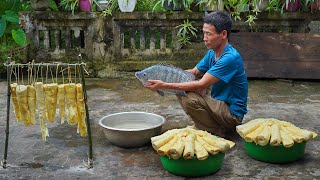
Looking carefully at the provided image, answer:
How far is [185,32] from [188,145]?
384 centimetres

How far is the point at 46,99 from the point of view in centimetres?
326

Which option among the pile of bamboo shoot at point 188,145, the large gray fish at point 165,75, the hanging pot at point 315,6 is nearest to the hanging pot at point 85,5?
the large gray fish at point 165,75

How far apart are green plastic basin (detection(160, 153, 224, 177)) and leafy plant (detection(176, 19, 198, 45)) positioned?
3786mm

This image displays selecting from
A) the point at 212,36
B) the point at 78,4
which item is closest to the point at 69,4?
the point at 78,4

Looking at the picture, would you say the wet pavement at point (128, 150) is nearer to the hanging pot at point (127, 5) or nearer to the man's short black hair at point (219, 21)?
the man's short black hair at point (219, 21)

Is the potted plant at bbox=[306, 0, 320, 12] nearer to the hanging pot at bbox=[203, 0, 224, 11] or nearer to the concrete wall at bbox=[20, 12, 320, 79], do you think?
the concrete wall at bbox=[20, 12, 320, 79]

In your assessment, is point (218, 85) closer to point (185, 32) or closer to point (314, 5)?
point (185, 32)

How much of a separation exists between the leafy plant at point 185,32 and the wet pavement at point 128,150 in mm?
1434

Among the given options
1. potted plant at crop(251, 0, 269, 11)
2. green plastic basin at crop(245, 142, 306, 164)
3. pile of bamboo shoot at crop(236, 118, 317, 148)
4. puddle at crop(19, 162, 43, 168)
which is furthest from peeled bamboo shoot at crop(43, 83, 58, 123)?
potted plant at crop(251, 0, 269, 11)

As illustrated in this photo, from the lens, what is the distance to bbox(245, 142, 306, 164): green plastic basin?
11.3 ft

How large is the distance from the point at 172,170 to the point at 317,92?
11.5ft

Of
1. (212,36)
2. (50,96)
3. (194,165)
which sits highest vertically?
(212,36)

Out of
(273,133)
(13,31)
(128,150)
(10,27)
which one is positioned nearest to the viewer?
(273,133)

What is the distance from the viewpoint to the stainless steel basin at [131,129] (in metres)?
3.76
